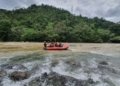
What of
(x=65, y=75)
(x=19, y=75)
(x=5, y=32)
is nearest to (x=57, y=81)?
(x=65, y=75)

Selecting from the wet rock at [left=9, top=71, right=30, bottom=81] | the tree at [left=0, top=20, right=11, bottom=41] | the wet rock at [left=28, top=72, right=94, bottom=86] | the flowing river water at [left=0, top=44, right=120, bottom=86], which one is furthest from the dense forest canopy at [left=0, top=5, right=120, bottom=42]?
the wet rock at [left=28, top=72, right=94, bottom=86]

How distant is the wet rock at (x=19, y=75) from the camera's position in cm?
1688

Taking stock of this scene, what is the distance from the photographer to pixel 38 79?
55.1 feet

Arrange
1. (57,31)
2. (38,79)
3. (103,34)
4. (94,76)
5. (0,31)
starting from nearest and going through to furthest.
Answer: (38,79) → (94,76) → (0,31) → (57,31) → (103,34)

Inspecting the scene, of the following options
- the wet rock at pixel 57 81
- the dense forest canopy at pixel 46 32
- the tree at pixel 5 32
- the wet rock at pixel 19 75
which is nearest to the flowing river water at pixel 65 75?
the wet rock at pixel 57 81

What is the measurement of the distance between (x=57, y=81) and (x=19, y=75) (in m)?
2.95

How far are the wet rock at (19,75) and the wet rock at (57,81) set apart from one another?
96 cm

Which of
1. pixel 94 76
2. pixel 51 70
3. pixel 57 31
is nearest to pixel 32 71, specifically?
pixel 51 70

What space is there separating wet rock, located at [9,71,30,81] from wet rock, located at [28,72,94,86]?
3.15 ft

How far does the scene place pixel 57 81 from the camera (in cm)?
1616

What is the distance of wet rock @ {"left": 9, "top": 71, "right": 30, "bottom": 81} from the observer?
665 inches

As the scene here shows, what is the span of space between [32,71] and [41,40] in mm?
58599

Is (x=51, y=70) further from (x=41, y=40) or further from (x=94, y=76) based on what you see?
(x=41, y=40)

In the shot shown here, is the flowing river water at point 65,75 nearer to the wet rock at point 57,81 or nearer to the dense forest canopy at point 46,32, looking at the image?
the wet rock at point 57,81
